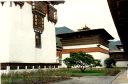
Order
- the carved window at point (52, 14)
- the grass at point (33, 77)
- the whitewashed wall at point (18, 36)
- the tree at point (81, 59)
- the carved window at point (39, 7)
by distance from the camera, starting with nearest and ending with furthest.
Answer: the grass at point (33, 77) → the whitewashed wall at point (18, 36) → the carved window at point (39, 7) → the tree at point (81, 59) → the carved window at point (52, 14)

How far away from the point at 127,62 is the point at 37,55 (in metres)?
28.5

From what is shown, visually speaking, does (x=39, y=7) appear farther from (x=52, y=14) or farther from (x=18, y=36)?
(x=18, y=36)

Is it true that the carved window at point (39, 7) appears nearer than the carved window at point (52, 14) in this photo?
Yes

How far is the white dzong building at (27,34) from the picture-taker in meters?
27.1

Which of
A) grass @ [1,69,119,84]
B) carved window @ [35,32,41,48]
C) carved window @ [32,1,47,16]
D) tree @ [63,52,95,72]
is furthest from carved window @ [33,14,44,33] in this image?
grass @ [1,69,119,84]

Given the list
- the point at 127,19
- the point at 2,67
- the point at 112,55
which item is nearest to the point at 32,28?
the point at 2,67

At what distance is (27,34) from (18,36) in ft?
7.30

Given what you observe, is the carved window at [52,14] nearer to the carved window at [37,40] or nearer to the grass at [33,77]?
the carved window at [37,40]

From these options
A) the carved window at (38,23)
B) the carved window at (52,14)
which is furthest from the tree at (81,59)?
the carved window at (52,14)

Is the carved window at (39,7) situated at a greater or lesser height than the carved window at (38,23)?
greater

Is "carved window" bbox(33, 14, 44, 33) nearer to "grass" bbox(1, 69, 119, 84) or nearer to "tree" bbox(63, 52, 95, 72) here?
"tree" bbox(63, 52, 95, 72)

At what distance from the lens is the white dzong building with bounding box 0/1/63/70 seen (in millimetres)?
27078

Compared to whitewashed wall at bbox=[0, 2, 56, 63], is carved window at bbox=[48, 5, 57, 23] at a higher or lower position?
higher

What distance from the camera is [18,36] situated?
28.5 meters
